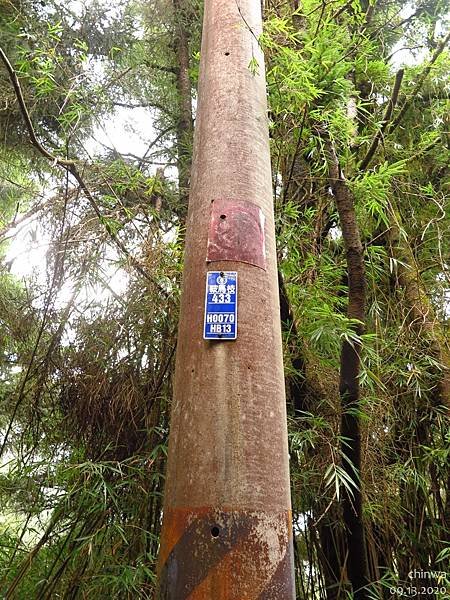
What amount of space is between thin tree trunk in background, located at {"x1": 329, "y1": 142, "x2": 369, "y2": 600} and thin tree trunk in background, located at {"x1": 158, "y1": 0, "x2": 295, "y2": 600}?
0.43m

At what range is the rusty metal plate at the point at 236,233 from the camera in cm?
106

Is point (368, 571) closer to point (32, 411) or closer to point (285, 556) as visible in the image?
point (285, 556)

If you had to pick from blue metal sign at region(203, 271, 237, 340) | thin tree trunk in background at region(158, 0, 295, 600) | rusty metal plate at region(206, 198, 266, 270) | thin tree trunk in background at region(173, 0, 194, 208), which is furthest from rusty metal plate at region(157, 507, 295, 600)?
thin tree trunk in background at region(173, 0, 194, 208)

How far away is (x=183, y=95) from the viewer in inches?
145

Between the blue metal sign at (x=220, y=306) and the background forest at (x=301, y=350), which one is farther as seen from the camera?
the background forest at (x=301, y=350)

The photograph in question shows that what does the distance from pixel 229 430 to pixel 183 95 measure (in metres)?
3.32

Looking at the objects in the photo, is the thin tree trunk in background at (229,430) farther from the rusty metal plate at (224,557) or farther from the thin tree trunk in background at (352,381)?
the thin tree trunk in background at (352,381)

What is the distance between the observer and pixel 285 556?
0.84 metres

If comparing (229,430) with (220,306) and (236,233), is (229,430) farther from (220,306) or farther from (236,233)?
(236,233)

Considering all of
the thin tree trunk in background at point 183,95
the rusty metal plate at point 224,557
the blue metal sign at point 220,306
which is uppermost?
the thin tree trunk in background at point 183,95

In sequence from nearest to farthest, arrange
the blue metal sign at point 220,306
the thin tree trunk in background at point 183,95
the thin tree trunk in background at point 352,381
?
the blue metal sign at point 220,306 < the thin tree trunk in background at point 352,381 < the thin tree trunk in background at point 183,95

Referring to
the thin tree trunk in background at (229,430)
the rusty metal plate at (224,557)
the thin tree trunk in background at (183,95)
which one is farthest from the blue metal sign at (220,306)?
the thin tree trunk in background at (183,95)

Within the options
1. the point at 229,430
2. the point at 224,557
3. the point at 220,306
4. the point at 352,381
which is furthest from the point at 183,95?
the point at 224,557

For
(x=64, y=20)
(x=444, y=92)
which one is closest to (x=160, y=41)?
(x=64, y=20)
